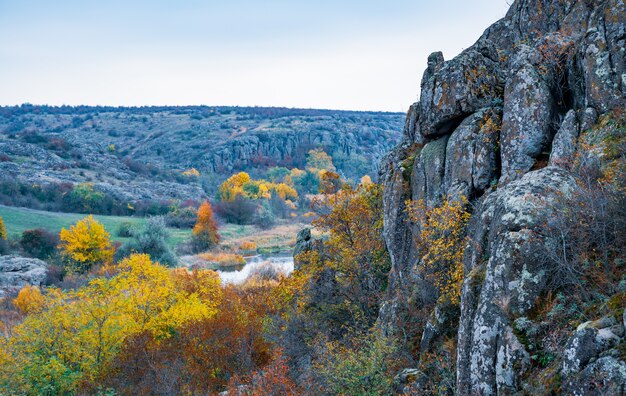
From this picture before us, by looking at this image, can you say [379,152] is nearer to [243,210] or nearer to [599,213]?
[243,210]

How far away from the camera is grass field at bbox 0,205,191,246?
75875 mm

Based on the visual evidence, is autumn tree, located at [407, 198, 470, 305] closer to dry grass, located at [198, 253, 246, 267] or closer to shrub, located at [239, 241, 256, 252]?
dry grass, located at [198, 253, 246, 267]

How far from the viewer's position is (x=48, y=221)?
80812mm

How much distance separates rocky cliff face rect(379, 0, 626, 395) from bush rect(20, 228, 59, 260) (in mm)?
62177

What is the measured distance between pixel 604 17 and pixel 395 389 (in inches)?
494

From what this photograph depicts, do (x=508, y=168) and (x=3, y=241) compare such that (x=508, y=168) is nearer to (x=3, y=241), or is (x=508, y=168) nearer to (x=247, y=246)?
(x=3, y=241)

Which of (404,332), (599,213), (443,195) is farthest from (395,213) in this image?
(599,213)

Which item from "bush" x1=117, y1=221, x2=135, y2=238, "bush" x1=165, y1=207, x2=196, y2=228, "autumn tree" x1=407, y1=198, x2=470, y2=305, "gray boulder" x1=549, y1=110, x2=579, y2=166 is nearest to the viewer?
"gray boulder" x1=549, y1=110, x2=579, y2=166

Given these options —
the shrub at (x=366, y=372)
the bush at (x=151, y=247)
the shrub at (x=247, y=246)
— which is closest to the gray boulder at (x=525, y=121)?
the shrub at (x=366, y=372)

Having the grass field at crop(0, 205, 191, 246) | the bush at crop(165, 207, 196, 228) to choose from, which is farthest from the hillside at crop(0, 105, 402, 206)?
the bush at crop(165, 207, 196, 228)

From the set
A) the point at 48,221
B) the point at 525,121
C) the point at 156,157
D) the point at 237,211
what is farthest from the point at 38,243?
the point at 156,157

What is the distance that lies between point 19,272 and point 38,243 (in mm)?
12263

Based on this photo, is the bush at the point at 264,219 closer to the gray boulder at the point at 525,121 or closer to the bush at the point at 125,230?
the bush at the point at 125,230

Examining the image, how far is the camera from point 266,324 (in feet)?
88.2
